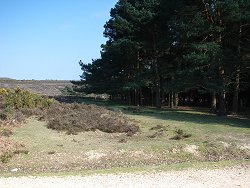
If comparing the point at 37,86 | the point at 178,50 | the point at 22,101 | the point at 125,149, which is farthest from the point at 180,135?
the point at 37,86

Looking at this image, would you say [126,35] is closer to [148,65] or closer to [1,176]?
[148,65]

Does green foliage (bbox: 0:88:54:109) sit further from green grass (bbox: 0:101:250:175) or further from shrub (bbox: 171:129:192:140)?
shrub (bbox: 171:129:192:140)

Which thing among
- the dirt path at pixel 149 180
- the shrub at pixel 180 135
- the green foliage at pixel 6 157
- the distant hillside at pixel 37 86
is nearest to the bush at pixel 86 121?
the shrub at pixel 180 135

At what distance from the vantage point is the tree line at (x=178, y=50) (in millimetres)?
26625

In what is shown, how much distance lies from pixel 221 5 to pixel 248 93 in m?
17.4

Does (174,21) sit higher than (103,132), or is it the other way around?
(174,21)

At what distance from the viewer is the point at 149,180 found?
11469 mm

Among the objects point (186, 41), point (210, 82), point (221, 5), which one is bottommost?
point (210, 82)

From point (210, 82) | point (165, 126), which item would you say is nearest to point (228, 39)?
point (210, 82)

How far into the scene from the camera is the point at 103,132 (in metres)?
20.8

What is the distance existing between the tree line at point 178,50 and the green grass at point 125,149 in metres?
6.92

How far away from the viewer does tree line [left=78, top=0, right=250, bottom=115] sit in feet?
87.4

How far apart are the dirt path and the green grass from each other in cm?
117

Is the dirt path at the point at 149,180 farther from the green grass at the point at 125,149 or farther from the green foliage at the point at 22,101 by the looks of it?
the green foliage at the point at 22,101
